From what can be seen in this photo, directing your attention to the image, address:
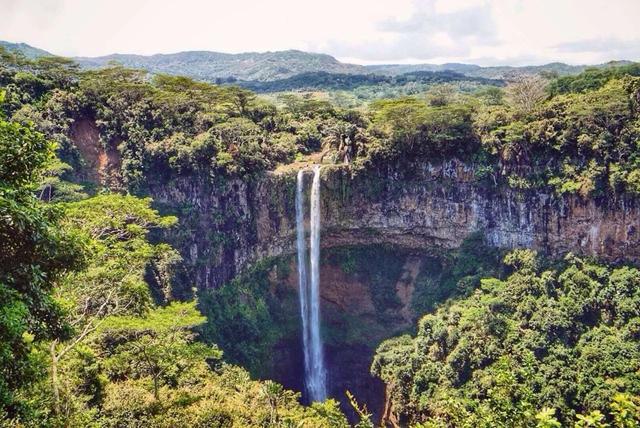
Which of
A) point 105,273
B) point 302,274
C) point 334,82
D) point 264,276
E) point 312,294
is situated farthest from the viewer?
point 334,82

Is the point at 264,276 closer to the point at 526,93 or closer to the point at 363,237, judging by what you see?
the point at 363,237

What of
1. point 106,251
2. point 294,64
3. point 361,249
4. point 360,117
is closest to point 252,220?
point 361,249

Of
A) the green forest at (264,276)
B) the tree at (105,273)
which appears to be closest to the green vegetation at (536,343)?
the green forest at (264,276)

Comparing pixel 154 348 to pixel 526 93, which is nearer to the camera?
pixel 154 348

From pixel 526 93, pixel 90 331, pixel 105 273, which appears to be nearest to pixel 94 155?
pixel 105 273

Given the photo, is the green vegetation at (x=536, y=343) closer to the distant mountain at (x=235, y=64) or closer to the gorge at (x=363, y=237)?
the gorge at (x=363, y=237)

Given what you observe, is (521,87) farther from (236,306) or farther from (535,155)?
(236,306)
